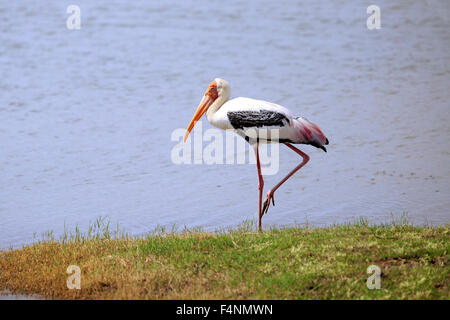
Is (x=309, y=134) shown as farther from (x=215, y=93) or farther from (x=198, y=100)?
(x=198, y=100)

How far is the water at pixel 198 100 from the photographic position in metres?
11.0

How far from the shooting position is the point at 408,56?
67.5 ft

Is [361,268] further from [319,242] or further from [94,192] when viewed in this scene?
[94,192]

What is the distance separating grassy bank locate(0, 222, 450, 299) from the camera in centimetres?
667

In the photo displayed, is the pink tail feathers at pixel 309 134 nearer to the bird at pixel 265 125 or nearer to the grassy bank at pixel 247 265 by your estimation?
the bird at pixel 265 125

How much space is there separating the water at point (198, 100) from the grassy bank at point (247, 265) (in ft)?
5.69

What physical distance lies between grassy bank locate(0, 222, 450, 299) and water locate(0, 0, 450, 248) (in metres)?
1.74

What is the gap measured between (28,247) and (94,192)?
3.15 m

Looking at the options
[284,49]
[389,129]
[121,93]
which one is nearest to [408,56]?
[284,49]

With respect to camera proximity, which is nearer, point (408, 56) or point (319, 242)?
point (319, 242)
